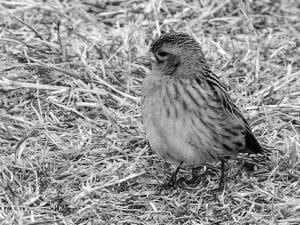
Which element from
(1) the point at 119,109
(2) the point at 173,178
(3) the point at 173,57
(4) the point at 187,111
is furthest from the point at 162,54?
(1) the point at 119,109

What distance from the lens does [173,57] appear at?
19.4 feet

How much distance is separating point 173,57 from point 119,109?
1.05 meters

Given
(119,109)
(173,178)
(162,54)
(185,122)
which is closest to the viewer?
(185,122)

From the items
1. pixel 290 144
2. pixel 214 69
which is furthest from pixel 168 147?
pixel 214 69

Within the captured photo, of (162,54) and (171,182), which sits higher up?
(162,54)

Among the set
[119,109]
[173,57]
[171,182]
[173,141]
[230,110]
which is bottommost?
[171,182]

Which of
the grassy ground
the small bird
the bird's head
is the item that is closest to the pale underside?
the small bird

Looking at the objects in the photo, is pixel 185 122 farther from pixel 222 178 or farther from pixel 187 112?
pixel 222 178

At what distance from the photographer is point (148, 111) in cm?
576

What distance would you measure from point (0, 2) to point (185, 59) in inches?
108

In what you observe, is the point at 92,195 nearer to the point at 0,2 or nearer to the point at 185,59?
the point at 185,59

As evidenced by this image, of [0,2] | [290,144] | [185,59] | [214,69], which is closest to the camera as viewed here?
[185,59]

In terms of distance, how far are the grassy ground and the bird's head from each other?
29.3 inches

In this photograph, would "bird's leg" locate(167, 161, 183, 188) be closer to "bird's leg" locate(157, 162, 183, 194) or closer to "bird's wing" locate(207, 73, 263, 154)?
"bird's leg" locate(157, 162, 183, 194)
